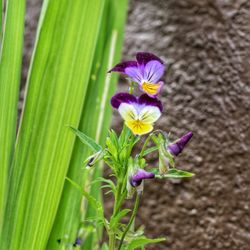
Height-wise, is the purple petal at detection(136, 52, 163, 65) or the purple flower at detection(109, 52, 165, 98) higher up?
the purple petal at detection(136, 52, 163, 65)

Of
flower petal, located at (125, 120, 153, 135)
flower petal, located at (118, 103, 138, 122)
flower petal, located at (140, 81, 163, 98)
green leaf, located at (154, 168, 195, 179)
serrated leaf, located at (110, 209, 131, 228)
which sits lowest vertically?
serrated leaf, located at (110, 209, 131, 228)

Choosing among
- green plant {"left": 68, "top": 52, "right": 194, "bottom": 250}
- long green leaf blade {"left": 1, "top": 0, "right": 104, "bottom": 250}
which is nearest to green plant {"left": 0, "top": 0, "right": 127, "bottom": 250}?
long green leaf blade {"left": 1, "top": 0, "right": 104, "bottom": 250}

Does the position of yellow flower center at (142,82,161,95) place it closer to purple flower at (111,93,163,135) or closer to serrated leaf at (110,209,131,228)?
purple flower at (111,93,163,135)

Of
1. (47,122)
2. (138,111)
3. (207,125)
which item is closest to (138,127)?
(138,111)

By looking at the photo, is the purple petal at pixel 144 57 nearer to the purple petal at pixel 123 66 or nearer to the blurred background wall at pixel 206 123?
the purple petal at pixel 123 66

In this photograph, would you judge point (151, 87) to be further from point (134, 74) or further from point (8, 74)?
point (8, 74)

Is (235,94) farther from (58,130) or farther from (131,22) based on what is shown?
(58,130)

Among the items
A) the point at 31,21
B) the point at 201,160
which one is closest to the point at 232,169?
the point at 201,160

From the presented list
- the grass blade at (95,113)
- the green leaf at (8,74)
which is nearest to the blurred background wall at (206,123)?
the grass blade at (95,113)
